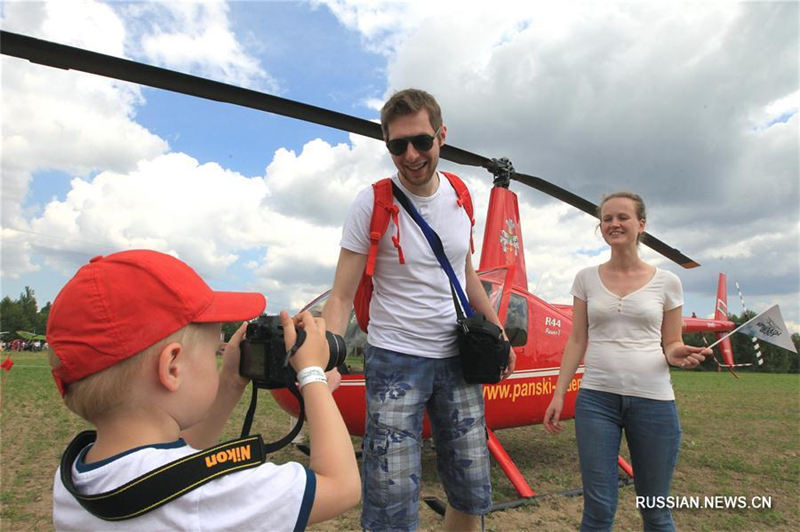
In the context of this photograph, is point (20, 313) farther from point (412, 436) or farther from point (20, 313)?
point (412, 436)

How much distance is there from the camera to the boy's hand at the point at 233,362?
140 centimetres

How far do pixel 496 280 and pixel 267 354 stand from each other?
3678mm

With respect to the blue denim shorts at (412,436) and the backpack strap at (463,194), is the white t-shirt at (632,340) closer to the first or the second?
the blue denim shorts at (412,436)

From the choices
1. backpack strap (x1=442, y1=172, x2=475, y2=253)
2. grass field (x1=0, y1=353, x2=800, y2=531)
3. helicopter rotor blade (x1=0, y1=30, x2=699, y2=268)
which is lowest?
grass field (x1=0, y1=353, x2=800, y2=531)

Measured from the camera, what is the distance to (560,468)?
548 cm

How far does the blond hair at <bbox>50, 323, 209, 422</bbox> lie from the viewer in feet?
3.45

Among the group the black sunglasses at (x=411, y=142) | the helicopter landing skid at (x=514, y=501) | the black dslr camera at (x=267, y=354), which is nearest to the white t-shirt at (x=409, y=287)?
the black sunglasses at (x=411, y=142)

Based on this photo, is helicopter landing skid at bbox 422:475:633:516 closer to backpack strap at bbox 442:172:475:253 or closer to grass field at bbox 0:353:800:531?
grass field at bbox 0:353:800:531

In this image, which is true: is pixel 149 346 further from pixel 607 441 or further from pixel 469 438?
pixel 607 441

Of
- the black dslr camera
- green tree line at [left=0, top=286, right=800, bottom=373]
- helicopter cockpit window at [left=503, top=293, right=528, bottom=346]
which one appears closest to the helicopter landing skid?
helicopter cockpit window at [left=503, top=293, right=528, bottom=346]

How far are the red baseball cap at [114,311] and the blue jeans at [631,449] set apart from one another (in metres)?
2.04

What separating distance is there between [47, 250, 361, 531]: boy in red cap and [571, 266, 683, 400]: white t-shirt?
5.91 ft

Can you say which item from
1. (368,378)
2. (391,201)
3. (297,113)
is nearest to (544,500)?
(368,378)

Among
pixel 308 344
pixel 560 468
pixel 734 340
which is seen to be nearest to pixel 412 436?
pixel 308 344
